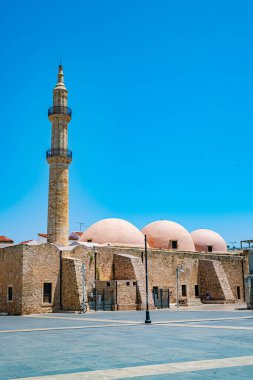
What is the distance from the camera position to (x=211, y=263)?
1406 inches

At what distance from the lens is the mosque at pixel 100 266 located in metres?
25.6

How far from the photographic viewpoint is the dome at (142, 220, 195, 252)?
121ft

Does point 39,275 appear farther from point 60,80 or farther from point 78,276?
point 60,80

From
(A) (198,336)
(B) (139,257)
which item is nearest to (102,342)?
(A) (198,336)

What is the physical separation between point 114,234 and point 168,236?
5740 mm

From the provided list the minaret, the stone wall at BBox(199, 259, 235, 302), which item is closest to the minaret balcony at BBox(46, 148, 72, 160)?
the minaret

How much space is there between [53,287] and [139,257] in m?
7.70

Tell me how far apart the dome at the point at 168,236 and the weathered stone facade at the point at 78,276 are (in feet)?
6.88

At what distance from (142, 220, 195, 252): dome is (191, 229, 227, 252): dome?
345cm

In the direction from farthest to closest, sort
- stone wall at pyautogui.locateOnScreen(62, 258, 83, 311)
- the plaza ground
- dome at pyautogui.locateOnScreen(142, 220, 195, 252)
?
dome at pyautogui.locateOnScreen(142, 220, 195, 252) < stone wall at pyautogui.locateOnScreen(62, 258, 83, 311) < the plaza ground

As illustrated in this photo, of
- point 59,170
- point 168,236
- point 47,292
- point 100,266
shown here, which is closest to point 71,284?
point 47,292

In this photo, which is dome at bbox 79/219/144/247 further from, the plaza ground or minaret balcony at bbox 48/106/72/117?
the plaza ground

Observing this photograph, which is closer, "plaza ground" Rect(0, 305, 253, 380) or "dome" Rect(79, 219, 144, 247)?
"plaza ground" Rect(0, 305, 253, 380)

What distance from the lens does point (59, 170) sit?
99.1ft
